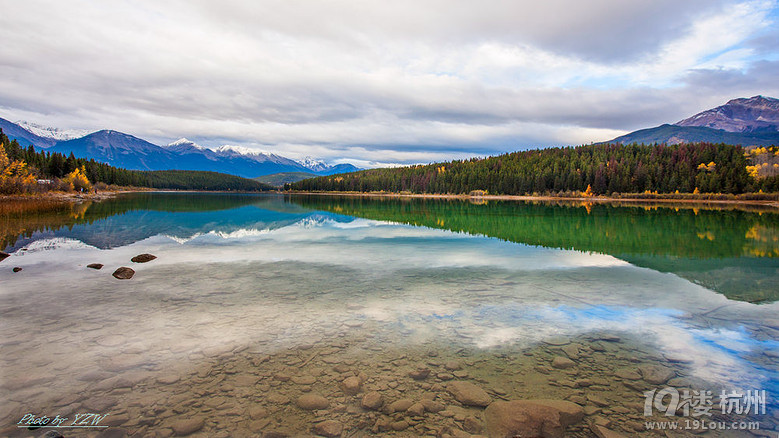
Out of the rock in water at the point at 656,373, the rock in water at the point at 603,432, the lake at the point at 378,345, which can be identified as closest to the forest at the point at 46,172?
the lake at the point at 378,345

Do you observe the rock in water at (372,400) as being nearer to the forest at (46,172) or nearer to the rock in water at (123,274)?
the rock in water at (123,274)

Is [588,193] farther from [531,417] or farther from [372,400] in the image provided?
[372,400]

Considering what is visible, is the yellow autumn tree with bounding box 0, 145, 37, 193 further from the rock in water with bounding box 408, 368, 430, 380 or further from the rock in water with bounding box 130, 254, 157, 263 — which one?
the rock in water with bounding box 408, 368, 430, 380

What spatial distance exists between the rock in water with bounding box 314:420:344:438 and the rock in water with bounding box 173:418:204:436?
182 centimetres

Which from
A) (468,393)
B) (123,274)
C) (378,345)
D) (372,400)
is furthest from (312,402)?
(123,274)

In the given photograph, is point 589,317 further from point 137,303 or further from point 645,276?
point 137,303

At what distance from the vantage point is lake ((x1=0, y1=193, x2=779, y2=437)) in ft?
20.3

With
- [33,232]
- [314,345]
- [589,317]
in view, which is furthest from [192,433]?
[33,232]

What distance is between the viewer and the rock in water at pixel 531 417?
579 cm

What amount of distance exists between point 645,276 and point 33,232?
3875 centimetres

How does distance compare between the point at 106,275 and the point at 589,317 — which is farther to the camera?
the point at 106,275

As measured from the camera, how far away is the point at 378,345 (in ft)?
28.9

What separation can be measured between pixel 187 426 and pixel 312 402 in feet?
6.30

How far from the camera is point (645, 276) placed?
16.3 m
